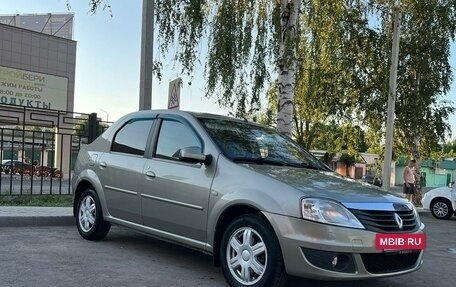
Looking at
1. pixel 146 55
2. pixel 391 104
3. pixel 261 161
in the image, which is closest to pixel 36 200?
pixel 146 55

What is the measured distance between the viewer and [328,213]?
456 cm

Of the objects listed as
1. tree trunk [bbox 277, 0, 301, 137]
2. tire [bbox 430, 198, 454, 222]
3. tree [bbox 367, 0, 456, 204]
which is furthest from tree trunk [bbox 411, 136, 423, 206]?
tree trunk [bbox 277, 0, 301, 137]

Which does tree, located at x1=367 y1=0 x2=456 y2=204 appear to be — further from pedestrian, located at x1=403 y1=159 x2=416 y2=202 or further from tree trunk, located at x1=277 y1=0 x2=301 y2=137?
tree trunk, located at x1=277 y1=0 x2=301 y2=137

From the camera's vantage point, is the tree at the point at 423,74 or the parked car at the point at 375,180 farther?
the tree at the point at 423,74

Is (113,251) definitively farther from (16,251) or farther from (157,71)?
(157,71)

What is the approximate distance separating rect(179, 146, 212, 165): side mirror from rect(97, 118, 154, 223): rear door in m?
0.97

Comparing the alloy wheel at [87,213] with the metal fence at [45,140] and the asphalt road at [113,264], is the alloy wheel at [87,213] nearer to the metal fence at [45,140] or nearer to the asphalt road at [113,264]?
the asphalt road at [113,264]

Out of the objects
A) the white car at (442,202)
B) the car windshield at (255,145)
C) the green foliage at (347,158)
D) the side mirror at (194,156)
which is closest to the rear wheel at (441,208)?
the white car at (442,202)

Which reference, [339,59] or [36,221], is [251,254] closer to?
[36,221]

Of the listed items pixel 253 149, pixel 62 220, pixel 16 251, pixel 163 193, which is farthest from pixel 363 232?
pixel 62 220

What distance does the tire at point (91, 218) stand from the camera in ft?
22.7

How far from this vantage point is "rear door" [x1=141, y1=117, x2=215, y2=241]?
17.8ft

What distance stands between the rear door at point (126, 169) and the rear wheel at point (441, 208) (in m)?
12.0

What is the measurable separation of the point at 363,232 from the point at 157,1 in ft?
26.3
